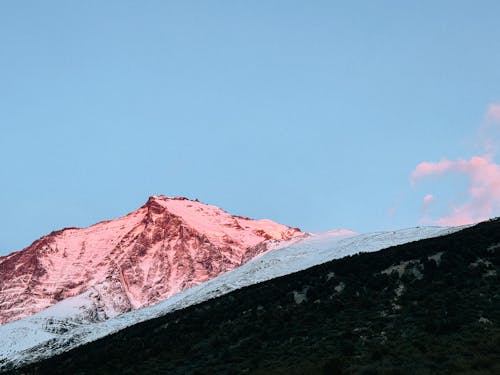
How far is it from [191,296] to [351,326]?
1686 inches

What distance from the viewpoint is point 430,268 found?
37344 mm

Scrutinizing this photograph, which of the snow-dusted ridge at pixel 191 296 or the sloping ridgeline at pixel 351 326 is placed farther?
the snow-dusted ridge at pixel 191 296

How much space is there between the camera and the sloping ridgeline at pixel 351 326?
2422 cm

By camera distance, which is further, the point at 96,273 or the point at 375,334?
the point at 96,273

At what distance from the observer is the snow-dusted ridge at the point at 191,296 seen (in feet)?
212

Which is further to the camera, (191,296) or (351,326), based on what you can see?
(191,296)

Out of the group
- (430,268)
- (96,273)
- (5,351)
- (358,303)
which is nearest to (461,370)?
(358,303)

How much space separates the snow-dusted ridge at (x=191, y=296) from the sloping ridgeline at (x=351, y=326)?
54.5ft

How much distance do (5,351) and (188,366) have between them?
178 feet

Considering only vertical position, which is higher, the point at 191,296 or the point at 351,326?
the point at 191,296

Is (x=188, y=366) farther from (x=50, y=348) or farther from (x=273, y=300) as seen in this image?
(x=50, y=348)

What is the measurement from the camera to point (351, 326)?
97.3 ft

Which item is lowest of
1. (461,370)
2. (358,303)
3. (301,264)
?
(461,370)

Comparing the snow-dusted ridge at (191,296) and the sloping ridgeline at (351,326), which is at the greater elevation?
the snow-dusted ridge at (191,296)
